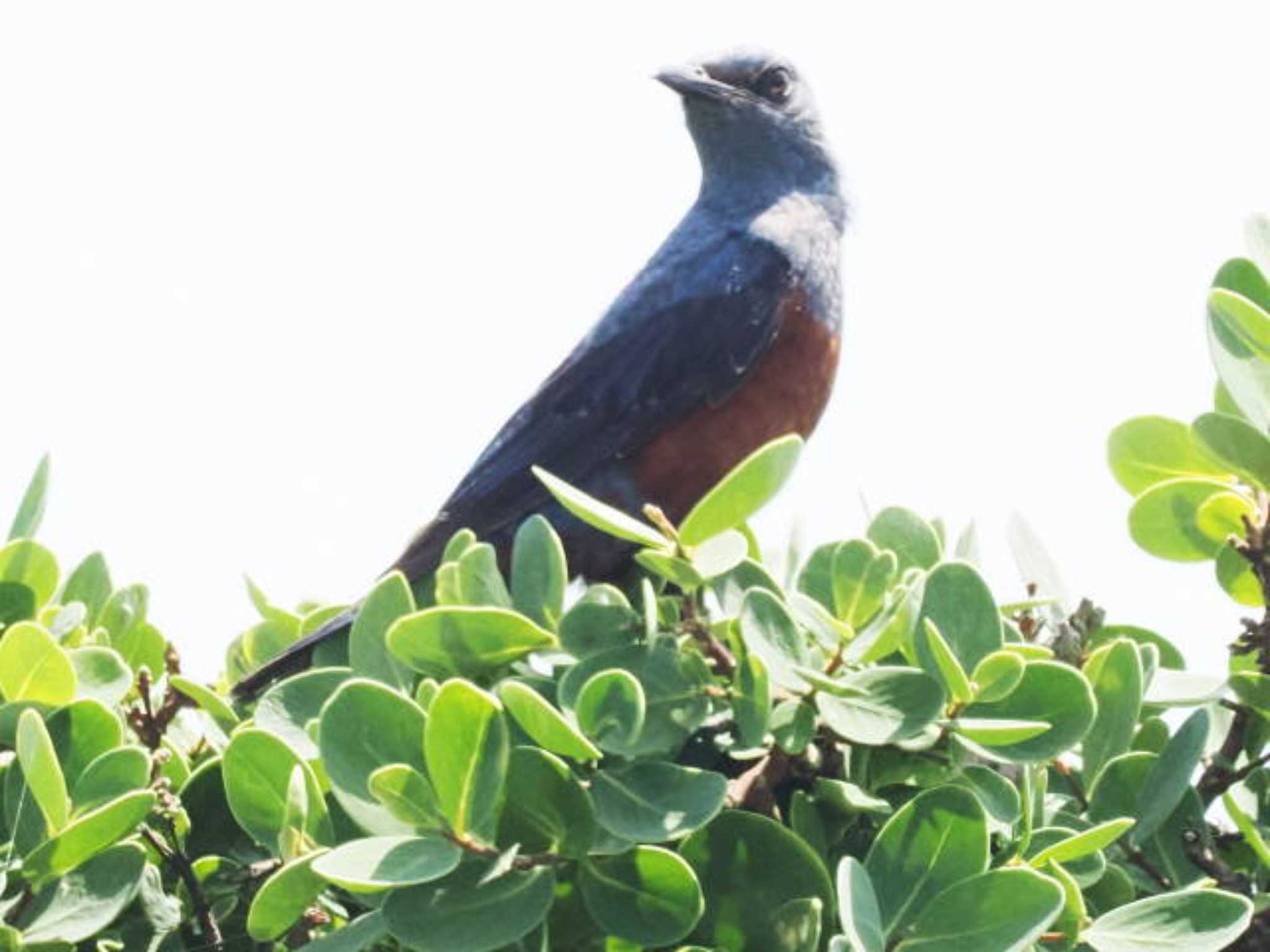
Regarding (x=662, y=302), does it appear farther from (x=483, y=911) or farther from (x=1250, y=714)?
(x=483, y=911)

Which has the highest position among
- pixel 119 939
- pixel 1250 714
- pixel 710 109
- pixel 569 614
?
pixel 710 109

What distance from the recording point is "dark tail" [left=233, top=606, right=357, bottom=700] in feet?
9.43

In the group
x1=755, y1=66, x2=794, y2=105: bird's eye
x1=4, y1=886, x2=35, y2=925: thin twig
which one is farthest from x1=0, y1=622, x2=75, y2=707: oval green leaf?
x1=755, y1=66, x2=794, y2=105: bird's eye

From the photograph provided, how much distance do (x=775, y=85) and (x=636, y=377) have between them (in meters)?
1.15

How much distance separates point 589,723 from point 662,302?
3.13 m

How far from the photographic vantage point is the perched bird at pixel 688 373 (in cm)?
459

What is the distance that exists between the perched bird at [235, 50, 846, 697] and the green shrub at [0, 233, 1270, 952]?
1985 millimetres

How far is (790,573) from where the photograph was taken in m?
2.68

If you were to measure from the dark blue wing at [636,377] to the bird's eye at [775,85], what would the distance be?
0.61m

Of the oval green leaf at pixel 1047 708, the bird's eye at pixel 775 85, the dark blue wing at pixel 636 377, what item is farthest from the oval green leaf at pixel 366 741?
the bird's eye at pixel 775 85

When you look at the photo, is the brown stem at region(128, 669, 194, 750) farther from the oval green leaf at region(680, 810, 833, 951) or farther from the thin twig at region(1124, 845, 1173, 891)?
the thin twig at region(1124, 845, 1173, 891)

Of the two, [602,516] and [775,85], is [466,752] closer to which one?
[602,516]

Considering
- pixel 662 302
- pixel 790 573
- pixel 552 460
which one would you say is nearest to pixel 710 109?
pixel 662 302

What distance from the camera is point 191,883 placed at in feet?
7.18
